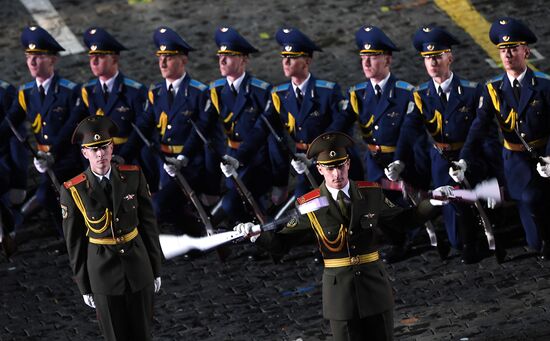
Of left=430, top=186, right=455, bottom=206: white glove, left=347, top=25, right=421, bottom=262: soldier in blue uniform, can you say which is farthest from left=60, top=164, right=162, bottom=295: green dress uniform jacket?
left=347, top=25, right=421, bottom=262: soldier in blue uniform

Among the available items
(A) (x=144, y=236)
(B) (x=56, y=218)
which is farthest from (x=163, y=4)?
(A) (x=144, y=236)

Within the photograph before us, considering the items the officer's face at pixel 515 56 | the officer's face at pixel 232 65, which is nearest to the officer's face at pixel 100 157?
the officer's face at pixel 232 65

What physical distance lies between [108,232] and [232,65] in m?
4.49

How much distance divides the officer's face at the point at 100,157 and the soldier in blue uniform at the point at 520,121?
14.2ft

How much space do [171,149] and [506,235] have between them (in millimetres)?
4238

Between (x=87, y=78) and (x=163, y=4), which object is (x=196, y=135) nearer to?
(x=87, y=78)

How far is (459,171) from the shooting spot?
20031 mm

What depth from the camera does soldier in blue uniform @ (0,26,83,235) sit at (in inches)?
878

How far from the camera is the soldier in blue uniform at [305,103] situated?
21.2 meters

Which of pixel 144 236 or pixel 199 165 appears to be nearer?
pixel 144 236

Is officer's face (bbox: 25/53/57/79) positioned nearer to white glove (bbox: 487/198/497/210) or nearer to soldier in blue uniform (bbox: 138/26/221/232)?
soldier in blue uniform (bbox: 138/26/221/232)

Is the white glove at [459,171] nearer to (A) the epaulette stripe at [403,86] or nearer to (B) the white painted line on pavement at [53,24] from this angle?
(A) the epaulette stripe at [403,86]

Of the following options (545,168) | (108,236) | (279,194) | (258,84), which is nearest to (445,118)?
(545,168)

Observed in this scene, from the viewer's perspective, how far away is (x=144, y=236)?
712 inches
